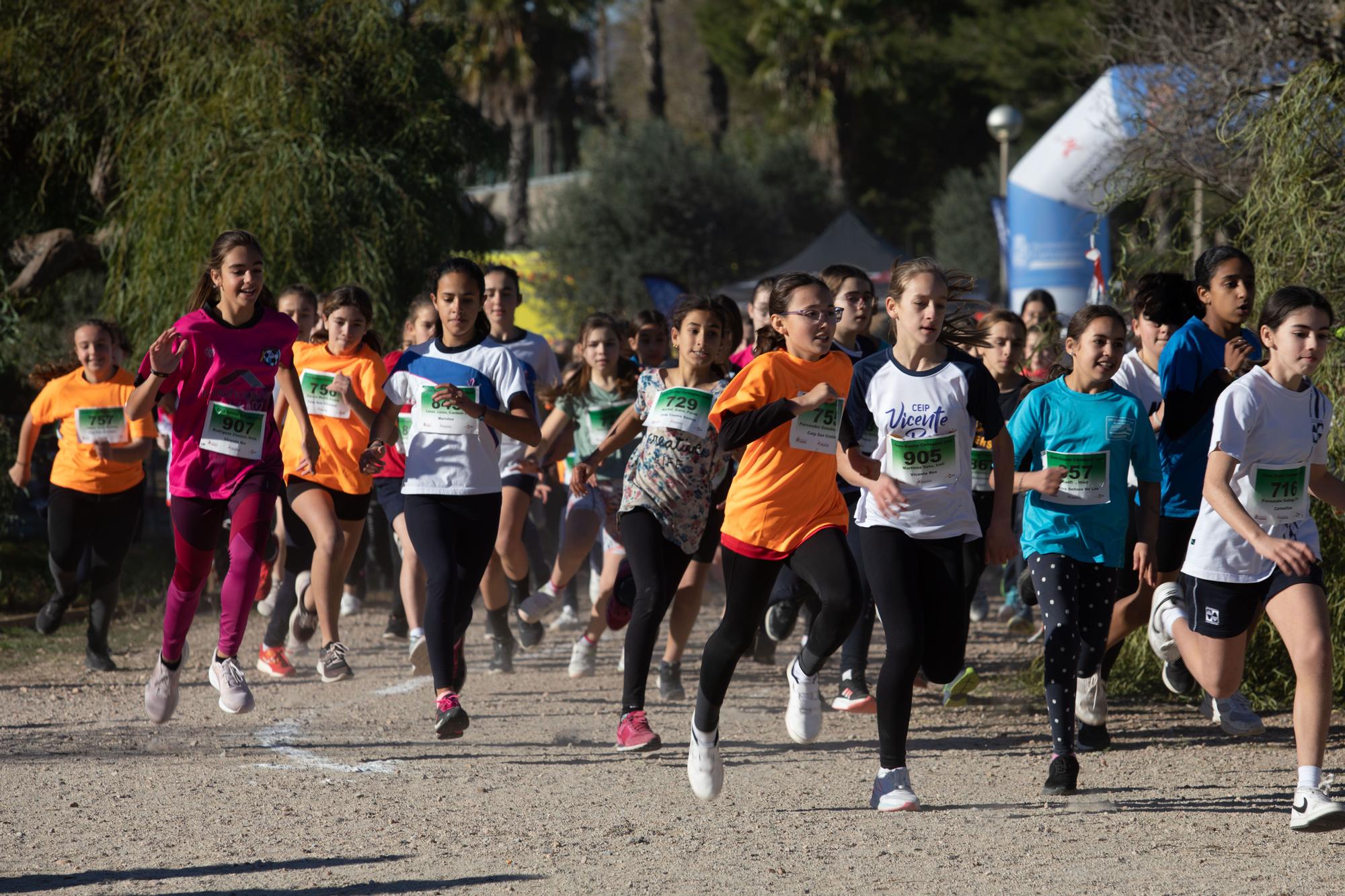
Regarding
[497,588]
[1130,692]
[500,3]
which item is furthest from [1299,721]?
[500,3]

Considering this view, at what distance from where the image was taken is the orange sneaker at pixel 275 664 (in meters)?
7.73

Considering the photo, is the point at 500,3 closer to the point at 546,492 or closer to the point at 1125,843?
the point at 546,492

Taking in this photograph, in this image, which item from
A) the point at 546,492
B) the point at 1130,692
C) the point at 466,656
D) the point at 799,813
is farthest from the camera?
the point at 546,492

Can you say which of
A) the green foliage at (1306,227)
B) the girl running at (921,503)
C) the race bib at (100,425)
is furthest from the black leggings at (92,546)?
the green foliage at (1306,227)

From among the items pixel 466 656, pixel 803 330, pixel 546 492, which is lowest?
pixel 466 656

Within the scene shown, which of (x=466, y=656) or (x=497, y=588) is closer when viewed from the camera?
(x=497, y=588)

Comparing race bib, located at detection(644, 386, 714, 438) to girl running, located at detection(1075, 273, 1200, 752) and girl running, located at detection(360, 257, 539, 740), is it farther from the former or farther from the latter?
girl running, located at detection(1075, 273, 1200, 752)

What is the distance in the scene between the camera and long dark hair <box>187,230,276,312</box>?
6.01 metres

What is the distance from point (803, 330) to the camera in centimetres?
525

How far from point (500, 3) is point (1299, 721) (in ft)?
108

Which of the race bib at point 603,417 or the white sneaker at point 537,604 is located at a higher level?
the race bib at point 603,417

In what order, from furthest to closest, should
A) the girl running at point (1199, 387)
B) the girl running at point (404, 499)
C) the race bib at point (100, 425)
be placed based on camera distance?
the race bib at point (100, 425)
the girl running at point (404, 499)
the girl running at point (1199, 387)

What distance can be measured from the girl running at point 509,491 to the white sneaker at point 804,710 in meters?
2.32

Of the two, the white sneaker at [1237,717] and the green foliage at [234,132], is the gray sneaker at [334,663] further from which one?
the green foliage at [234,132]
